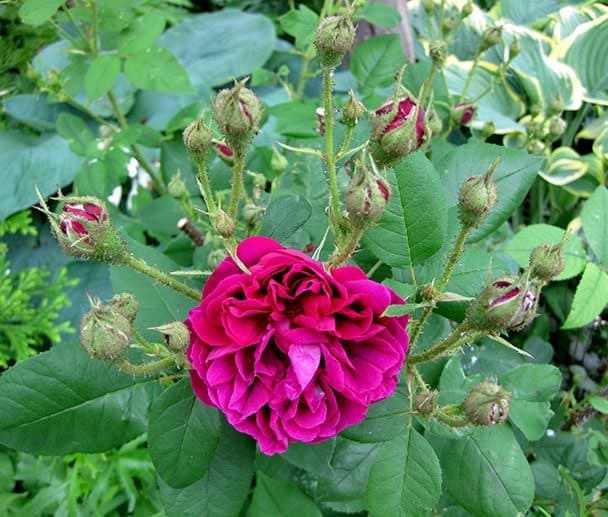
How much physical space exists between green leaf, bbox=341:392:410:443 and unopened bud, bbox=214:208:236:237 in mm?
209

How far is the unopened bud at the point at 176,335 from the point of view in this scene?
1.57 ft

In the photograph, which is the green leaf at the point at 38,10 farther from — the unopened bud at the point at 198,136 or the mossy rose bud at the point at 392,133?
the mossy rose bud at the point at 392,133

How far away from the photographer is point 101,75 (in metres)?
0.99

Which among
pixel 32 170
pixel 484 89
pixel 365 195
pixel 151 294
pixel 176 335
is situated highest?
pixel 365 195

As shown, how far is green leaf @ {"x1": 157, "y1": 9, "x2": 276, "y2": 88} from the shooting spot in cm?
160

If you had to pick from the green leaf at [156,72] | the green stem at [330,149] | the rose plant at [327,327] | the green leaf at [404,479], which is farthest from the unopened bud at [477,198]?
the green leaf at [156,72]

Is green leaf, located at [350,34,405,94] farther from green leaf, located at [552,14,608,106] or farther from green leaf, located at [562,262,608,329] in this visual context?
green leaf, located at [552,14,608,106]

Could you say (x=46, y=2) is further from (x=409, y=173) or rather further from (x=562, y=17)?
(x=562, y=17)

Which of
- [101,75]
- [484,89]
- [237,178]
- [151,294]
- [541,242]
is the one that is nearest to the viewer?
[237,178]

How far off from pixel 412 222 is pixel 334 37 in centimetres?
18

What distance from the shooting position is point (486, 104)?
1.60 meters

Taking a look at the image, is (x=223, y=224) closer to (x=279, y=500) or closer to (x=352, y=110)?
(x=352, y=110)

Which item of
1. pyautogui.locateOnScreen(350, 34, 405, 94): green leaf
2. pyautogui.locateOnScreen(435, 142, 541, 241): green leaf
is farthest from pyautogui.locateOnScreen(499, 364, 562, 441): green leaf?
pyautogui.locateOnScreen(350, 34, 405, 94): green leaf

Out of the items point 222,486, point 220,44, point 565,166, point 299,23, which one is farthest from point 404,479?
point 220,44
